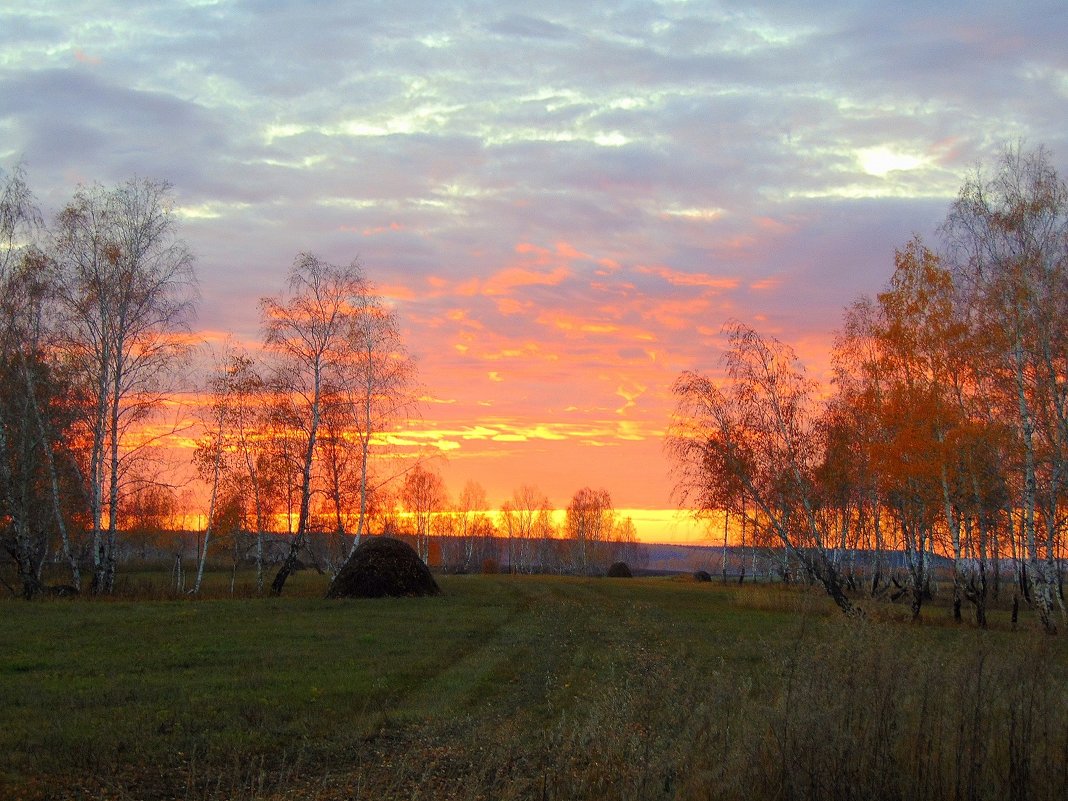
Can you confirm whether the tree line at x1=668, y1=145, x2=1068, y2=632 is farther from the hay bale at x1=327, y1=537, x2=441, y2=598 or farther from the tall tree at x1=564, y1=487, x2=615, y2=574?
the tall tree at x1=564, y1=487, x2=615, y2=574

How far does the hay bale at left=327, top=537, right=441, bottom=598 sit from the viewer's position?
112 feet

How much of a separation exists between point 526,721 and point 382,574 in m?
24.0

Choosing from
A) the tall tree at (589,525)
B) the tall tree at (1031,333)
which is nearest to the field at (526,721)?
the tall tree at (1031,333)

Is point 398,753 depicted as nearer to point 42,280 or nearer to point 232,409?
point 42,280

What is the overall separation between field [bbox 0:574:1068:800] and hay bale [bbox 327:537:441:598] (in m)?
15.9

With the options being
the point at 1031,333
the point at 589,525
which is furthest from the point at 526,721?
the point at 589,525

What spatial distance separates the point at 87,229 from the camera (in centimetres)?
3131

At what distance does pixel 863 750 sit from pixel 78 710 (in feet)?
32.6

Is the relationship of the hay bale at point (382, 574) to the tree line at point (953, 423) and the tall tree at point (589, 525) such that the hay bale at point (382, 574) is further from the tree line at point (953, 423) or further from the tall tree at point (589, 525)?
the tall tree at point (589, 525)

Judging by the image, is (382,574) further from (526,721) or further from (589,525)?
(589,525)

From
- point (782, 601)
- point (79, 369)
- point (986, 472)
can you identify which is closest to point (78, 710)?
point (79, 369)

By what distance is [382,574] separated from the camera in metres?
34.5

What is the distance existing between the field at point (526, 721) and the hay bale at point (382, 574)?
52.0ft

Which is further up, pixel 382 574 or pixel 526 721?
pixel 526 721
